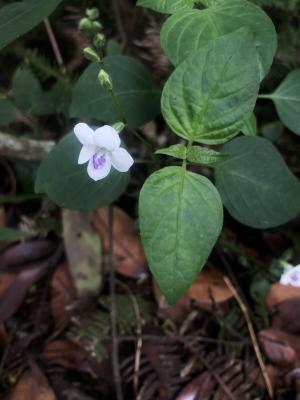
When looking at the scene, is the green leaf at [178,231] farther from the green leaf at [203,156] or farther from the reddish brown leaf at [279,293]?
the reddish brown leaf at [279,293]

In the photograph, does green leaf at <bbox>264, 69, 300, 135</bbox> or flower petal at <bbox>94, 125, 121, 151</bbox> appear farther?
green leaf at <bbox>264, 69, 300, 135</bbox>

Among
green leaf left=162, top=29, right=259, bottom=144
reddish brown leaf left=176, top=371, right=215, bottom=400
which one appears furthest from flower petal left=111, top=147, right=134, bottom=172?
reddish brown leaf left=176, top=371, right=215, bottom=400

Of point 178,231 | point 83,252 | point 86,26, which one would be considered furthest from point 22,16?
point 83,252

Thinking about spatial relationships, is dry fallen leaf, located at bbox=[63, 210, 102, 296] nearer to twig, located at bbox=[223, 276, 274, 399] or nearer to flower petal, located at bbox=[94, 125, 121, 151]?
twig, located at bbox=[223, 276, 274, 399]

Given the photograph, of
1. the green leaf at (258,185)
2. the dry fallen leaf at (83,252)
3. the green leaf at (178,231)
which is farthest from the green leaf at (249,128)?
the dry fallen leaf at (83,252)

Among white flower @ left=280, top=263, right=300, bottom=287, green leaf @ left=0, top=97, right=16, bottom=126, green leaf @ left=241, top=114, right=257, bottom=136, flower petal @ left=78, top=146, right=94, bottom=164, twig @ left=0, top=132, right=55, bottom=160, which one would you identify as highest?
flower petal @ left=78, top=146, right=94, bottom=164

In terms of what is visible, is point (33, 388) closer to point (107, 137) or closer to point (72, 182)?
point (72, 182)
